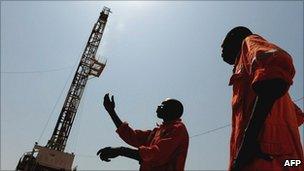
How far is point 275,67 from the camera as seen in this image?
1.69 meters

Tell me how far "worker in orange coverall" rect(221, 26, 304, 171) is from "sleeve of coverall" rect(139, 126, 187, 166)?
1.26 meters

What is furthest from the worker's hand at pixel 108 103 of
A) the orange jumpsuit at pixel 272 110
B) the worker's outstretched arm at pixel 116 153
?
the orange jumpsuit at pixel 272 110

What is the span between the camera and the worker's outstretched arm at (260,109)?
1656 mm

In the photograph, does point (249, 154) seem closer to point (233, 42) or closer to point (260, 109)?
point (260, 109)

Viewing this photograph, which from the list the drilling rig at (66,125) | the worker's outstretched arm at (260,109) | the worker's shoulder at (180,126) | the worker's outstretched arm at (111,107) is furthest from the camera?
the drilling rig at (66,125)

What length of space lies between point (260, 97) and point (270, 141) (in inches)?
9.5

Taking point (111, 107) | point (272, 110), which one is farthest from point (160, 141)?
point (272, 110)

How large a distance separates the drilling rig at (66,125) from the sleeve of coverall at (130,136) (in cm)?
2759

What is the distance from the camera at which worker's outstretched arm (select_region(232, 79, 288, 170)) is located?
65.2 inches

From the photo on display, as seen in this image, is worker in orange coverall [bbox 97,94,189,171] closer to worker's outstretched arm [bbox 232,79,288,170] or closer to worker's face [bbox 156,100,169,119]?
worker's face [bbox 156,100,169,119]

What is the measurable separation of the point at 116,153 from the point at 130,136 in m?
0.77

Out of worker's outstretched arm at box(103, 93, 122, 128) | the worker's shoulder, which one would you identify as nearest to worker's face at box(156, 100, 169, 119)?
the worker's shoulder

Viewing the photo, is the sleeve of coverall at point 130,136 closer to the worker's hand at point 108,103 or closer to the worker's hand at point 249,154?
the worker's hand at point 108,103

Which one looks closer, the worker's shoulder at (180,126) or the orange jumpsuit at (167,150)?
the orange jumpsuit at (167,150)
